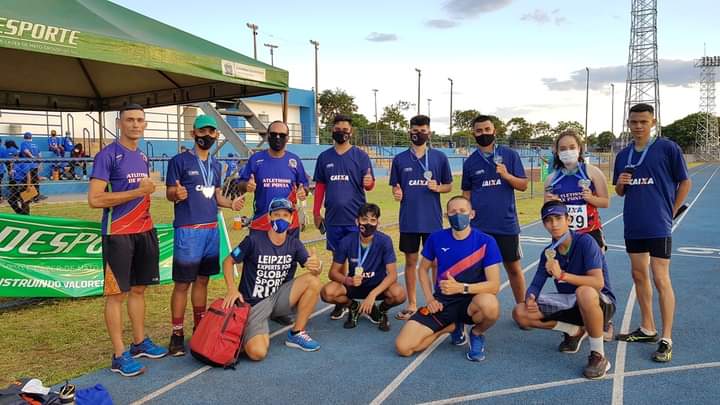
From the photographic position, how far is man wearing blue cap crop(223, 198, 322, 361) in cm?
473

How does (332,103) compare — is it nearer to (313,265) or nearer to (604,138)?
(313,265)

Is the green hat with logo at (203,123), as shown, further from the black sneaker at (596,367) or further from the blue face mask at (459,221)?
the black sneaker at (596,367)

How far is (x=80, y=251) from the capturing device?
6258 mm

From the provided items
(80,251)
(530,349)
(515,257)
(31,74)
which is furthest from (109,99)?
(530,349)

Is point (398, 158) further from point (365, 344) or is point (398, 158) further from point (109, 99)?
point (109, 99)

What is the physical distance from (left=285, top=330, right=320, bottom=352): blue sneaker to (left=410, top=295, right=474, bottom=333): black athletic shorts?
98 cm

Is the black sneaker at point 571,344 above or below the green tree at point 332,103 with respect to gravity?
below

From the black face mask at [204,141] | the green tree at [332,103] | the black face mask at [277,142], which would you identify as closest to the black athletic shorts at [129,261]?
the black face mask at [204,141]

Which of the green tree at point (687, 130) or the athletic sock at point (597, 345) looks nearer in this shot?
the athletic sock at point (597, 345)

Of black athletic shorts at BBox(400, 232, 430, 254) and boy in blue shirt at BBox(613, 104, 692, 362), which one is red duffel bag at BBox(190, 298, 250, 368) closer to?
Answer: black athletic shorts at BBox(400, 232, 430, 254)

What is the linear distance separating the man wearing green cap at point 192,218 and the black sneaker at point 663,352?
3878 mm

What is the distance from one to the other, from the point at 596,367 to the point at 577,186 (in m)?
1.59

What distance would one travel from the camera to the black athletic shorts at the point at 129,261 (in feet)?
13.6

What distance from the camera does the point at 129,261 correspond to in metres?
4.23
